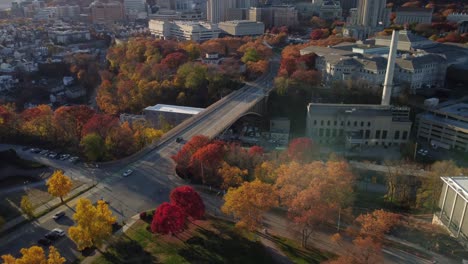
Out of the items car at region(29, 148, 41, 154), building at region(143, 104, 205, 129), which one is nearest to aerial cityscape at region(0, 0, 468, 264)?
building at region(143, 104, 205, 129)

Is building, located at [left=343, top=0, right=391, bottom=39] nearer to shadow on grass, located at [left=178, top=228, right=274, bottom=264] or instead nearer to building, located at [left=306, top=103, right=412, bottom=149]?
building, located at [left=306, top=103, right=412, bottom=149]

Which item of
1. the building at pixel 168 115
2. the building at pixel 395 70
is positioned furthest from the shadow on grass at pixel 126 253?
the building at pixel 395 70

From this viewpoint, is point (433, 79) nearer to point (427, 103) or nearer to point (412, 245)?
point (427, 103)

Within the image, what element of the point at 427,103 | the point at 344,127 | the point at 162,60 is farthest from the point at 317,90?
the point at 162,60

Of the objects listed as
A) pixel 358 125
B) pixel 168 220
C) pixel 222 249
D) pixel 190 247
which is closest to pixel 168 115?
pixel 358 125

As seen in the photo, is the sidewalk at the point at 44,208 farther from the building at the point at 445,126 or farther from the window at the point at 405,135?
the building at the point at 445,126

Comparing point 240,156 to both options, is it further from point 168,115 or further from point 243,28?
point 243,28
